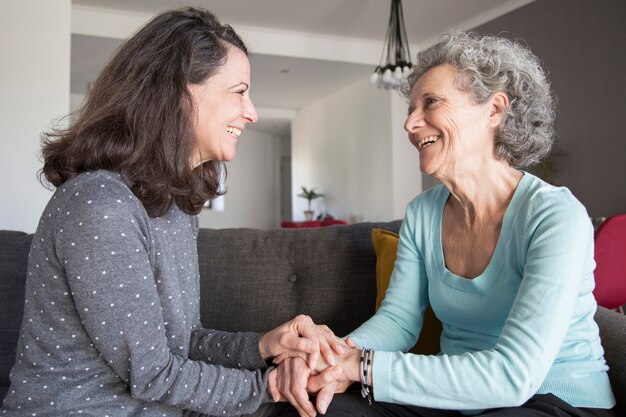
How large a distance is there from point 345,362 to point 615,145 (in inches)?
186

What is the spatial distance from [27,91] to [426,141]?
339 cm

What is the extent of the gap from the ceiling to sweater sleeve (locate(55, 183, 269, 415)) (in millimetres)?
5035

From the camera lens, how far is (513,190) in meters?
1.40

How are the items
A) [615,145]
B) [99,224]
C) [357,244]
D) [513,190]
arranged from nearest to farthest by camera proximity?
[99,224] < [513,190] < [357,244] < [615,145]

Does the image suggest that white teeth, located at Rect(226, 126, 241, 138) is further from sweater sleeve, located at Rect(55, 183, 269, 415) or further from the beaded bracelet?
the beaded bracelet

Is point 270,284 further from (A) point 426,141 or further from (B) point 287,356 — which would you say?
(A) point 426,141

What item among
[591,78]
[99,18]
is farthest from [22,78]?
[591,78]

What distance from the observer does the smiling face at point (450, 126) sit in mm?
1411

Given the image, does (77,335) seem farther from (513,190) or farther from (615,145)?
(615,145)

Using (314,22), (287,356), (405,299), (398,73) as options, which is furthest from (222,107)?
(314,22)

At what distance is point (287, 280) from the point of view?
1889 mm

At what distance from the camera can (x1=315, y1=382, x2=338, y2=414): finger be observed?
125cm

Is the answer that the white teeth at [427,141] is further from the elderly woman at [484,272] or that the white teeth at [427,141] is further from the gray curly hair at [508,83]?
the gray curly hair at [508,83]

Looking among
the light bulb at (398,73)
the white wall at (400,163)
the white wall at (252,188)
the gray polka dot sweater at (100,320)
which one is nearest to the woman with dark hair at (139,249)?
the gray polka dot sweater at (100,320)
